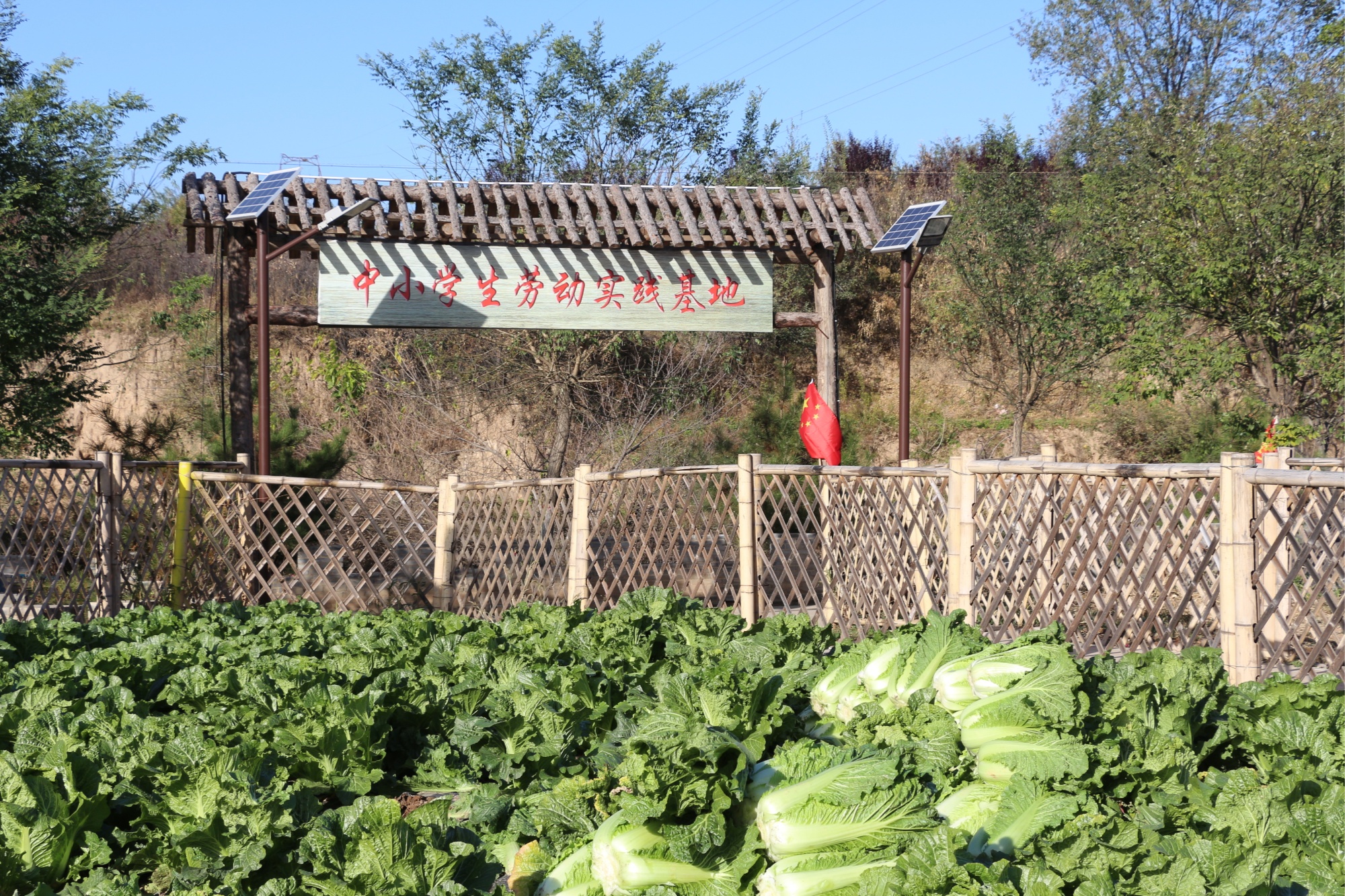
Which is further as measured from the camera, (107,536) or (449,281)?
(449,281)

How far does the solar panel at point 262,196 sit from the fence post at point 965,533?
15.8ft

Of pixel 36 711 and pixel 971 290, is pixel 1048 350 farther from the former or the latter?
pixel 36 711

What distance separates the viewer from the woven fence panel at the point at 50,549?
241 inches

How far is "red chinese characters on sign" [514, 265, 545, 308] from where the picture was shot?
7.31 m

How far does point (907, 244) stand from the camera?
23.5 ft

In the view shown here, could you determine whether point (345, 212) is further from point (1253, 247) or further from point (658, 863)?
A: point (1253, 247)

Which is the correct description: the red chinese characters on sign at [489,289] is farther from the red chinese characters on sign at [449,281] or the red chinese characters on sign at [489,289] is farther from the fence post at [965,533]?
the fence post at [965,533]

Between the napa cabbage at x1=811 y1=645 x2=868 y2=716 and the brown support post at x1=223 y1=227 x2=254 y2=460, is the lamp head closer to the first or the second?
the brown support post at x1=223 y1=227 x2=254 y2=460

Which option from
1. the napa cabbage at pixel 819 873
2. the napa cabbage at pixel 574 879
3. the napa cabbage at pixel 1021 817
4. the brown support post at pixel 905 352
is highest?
the brown support post at pixel 905 352

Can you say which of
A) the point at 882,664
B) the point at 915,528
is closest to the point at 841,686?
the point at 882,664

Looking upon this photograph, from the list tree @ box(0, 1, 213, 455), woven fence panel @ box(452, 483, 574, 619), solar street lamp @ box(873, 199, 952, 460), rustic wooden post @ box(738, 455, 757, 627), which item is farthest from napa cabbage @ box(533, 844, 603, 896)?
Result: tree @ box(0, 1, 213, 455)

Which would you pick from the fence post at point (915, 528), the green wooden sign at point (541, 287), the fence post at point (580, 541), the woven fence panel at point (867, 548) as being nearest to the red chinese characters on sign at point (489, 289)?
the green wooden sign at point (541, 287)

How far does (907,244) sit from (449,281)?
313 centimetres

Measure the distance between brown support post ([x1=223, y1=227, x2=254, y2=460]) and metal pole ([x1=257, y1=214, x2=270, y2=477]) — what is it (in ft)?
0.69
